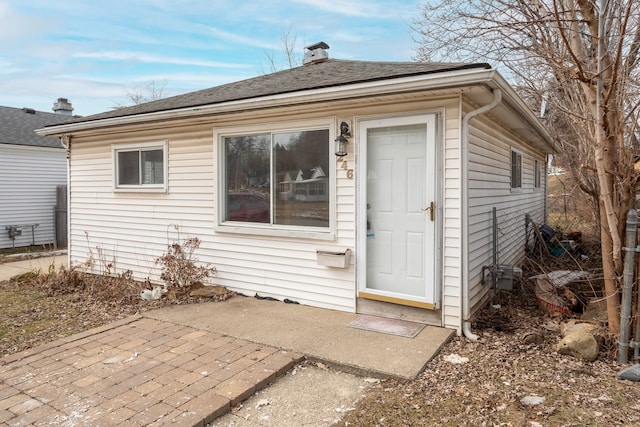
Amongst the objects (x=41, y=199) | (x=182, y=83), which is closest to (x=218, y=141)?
(x=41, y=199)

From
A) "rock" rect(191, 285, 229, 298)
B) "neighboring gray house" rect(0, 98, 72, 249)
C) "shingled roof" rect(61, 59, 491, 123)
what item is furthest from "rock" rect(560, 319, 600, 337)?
"neighboring gray house" rect(0, 98, 72, 249)

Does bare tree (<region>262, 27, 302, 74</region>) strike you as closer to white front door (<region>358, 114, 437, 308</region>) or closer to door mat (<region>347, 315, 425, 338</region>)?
white front door (<region>358, 114, 437, 308</region>)

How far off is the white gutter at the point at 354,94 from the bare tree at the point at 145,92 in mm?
22620

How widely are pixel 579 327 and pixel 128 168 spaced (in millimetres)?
6657

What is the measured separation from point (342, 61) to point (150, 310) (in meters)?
4.78

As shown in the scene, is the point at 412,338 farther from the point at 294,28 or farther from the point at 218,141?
the point at 294,28

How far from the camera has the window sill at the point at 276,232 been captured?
4.99 m

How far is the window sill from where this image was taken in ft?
16.4

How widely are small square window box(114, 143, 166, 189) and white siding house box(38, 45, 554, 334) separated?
0.08 ft

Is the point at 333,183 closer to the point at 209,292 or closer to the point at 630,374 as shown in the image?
the point at 209,292

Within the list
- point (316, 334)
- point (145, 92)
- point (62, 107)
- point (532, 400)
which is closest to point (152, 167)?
point (316, 334)

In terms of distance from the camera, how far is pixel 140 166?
6711 mm

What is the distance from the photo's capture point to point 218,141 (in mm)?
5777

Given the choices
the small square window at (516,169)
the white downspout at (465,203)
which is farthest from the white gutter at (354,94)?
the small square window at (516,169)
